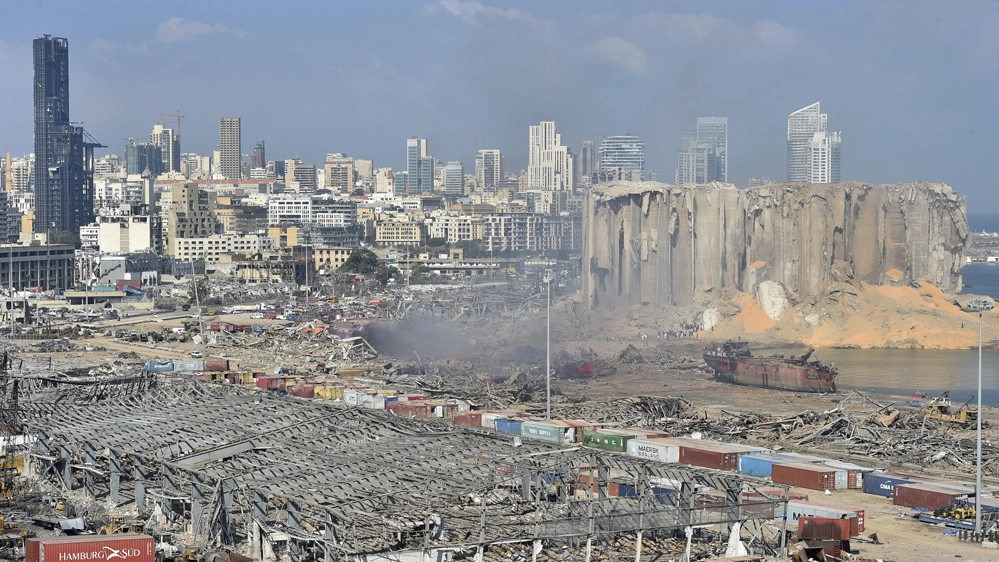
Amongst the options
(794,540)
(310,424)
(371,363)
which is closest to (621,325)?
(371,363)

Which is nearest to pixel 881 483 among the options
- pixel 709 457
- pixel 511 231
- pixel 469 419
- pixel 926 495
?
pixel 926 495

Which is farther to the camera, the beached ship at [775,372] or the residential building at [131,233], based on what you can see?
the residential building at [131,233]

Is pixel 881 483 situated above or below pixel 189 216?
below

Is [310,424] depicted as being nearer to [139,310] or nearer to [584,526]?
[584,526]

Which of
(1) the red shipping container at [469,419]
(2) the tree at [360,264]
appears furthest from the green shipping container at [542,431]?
(2) the tree at [360,264]

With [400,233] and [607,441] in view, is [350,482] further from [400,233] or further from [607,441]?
[400,233]

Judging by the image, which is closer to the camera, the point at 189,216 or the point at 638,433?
the point at 638,433

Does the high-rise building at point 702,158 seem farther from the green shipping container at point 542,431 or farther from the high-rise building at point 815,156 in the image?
the green shipping container at point 542,431
